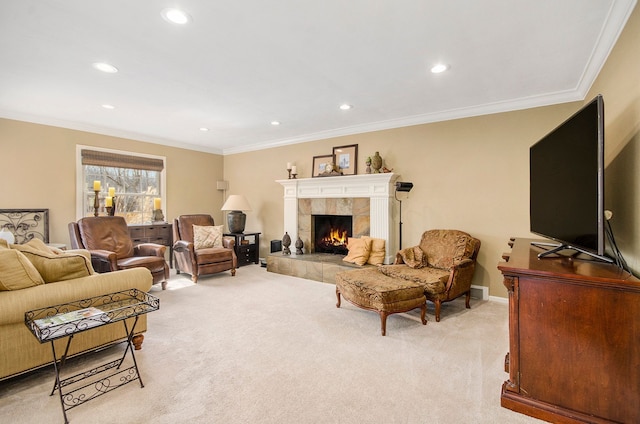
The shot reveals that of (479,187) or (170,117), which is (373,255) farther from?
(170,117)

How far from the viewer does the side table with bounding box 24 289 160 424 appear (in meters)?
1.70

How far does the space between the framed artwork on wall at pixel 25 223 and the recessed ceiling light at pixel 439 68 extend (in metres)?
5.50

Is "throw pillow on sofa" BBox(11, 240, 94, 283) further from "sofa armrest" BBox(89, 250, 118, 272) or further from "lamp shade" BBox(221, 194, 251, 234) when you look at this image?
"lamp shade" BBox(221, 194, 251, 234)

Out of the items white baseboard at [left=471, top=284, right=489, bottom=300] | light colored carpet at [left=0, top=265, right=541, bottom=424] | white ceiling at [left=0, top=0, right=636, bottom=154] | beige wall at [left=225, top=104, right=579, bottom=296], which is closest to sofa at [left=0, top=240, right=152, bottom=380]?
light colored carpet at [left=0, top=265, right=541, bottom=424]

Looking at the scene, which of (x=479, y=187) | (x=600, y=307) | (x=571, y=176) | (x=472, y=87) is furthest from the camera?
(x=479, y=187)

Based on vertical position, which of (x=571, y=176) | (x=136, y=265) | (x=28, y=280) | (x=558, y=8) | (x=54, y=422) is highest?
(x=558, y=8)

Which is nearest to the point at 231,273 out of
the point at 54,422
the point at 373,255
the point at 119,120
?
the point at 373,255

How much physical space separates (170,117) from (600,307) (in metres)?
5.00

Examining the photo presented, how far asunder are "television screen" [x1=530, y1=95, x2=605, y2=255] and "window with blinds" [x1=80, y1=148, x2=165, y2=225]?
5722mm

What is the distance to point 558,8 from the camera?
1955mm

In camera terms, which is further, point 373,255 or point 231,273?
point 231,273

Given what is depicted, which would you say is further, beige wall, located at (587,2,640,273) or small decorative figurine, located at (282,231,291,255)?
small decorative figurine, located at (282,231,291,255)

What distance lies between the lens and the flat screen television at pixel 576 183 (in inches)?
62.2

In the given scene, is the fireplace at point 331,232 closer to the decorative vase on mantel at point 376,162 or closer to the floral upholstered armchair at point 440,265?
the decorative vase on mantel at point 376,162
